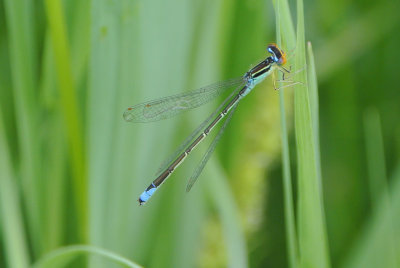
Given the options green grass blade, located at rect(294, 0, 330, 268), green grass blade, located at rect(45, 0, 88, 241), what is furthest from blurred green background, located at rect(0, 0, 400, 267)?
green grass blade, located at rect(294, 0, 330, 268)

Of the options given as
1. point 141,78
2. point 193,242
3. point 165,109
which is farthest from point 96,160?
point 193,242

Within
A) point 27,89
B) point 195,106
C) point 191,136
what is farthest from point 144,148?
point 27,89

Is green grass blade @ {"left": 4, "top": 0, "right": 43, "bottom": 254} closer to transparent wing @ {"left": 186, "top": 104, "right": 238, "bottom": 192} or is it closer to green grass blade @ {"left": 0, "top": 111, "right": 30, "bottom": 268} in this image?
green grass blade @ {"left": 0, "top": 111, "right": 30, "bottom": 268}

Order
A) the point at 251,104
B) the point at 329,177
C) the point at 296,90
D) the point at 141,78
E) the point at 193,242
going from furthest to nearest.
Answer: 1. the point at 329,177
2. the point at 251,104
3. the point at 193,242
4. the point at 141,78
5. the point at 296,90

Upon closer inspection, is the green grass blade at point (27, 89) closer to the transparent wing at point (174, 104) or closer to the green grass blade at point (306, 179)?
the transparent wing at point (174, 104)

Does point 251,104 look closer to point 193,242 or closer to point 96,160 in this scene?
point 193,242

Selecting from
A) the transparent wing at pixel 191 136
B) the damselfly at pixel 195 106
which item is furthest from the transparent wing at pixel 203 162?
the transparent wing at pixel 191 136

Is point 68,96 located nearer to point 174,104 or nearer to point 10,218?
point 10,218
